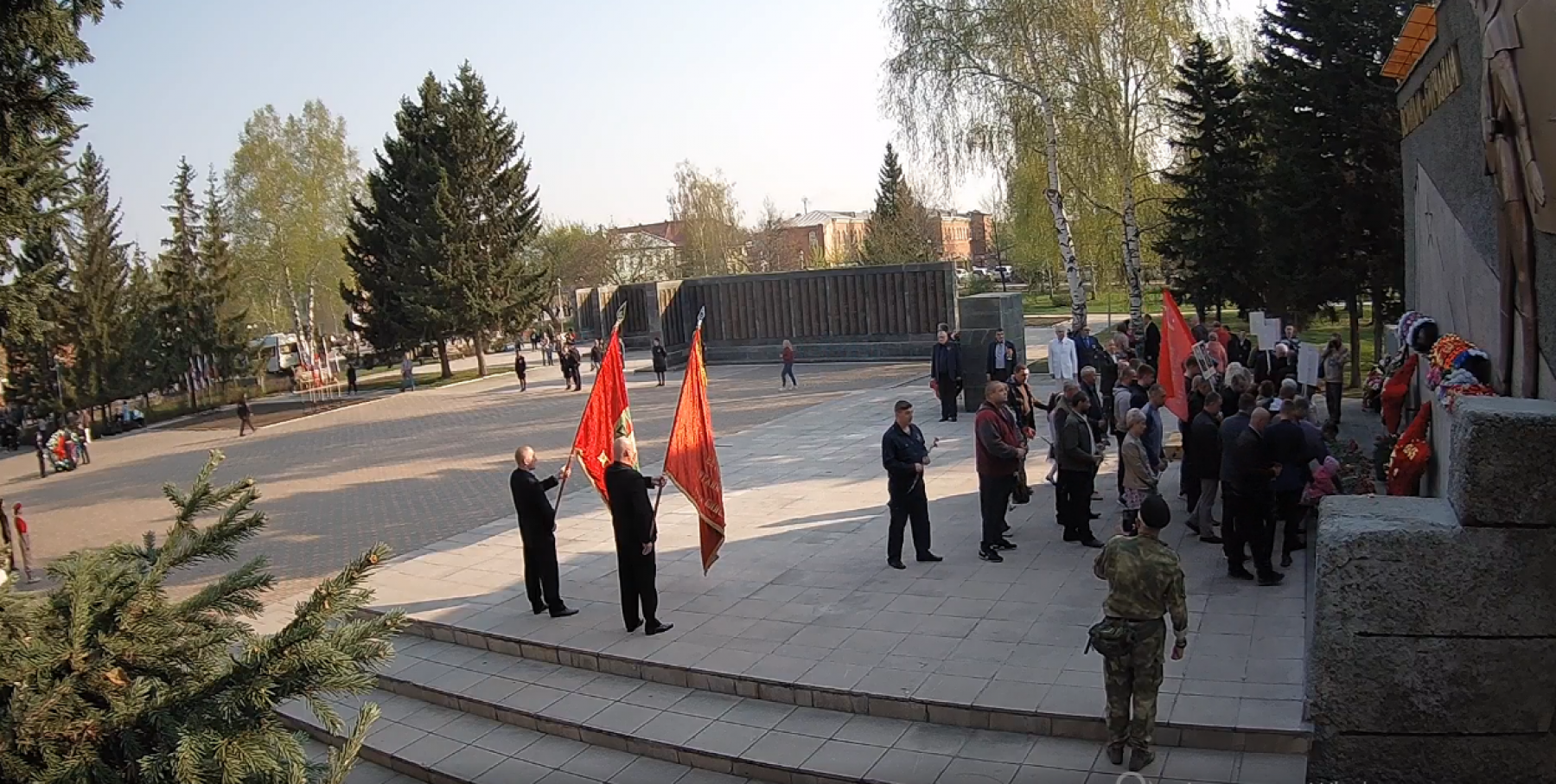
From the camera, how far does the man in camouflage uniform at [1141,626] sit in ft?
→ 18.6

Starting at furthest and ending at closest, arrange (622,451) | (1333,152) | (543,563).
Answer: (1333,152) → (543,563) → (622,451)

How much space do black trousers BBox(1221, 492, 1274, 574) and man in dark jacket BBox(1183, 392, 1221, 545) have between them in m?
0.79

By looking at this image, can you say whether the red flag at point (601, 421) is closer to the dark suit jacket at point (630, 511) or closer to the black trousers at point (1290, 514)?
the dark suit jacket at point (630, 511)

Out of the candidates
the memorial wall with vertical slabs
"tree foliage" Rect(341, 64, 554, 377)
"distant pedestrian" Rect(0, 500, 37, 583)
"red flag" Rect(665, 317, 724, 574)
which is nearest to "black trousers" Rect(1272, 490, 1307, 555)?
"red flag" Rect(665, 317, 724, 574)

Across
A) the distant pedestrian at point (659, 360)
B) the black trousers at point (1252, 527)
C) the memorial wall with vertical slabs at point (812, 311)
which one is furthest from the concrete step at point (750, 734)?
the memorial wall with vertical slabs at point (812, 311)

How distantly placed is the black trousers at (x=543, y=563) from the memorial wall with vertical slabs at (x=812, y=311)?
21472 mm

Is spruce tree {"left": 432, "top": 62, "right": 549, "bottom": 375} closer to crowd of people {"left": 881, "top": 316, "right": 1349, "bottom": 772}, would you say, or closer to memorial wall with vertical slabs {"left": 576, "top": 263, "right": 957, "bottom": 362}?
memorial wall with vertical slabs {"left": 576, "top": 263, "right": 957, "bottom": 362}

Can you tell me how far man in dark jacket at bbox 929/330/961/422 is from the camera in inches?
713

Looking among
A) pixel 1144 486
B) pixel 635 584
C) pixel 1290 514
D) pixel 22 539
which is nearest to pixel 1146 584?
pixel 1144 486

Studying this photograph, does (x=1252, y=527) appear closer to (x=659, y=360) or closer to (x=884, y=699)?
(x=884, y=699)

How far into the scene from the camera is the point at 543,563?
29.9ft

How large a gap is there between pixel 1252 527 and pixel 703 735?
4.70 metres

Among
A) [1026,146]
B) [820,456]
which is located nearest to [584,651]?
[820,456]

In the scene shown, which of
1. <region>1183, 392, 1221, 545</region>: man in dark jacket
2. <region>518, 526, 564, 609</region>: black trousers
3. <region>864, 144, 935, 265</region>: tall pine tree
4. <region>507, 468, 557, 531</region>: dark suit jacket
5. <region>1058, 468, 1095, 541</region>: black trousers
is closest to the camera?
<region>507, 468, 557, 531</region>: dark suit jacket
